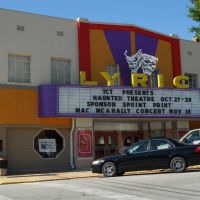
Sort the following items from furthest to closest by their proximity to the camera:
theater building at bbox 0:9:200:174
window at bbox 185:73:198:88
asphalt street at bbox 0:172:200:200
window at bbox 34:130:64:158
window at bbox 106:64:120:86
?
window at bbox 185:73:198:88 → window at bbox 106:64:120:86 → window at bbox 34:130:64:158 → theater building at bbox 0:9:200:174 → asphalt street at bbox 0:172:200:200

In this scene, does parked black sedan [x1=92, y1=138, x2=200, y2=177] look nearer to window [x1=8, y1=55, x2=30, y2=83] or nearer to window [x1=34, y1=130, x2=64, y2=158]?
window [x1=34, y1=130, x2=64, y2=158]

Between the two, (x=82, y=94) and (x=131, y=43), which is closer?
(x=82, y=94)

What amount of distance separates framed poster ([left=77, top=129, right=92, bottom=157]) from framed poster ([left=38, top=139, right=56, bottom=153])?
1451mm

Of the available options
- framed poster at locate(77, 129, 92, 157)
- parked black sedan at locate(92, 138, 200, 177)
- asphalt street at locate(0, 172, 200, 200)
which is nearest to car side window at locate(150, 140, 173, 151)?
parked black sedan at locate(92, 138, 200, 177)

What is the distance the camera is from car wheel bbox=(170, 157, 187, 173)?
19.5 meters

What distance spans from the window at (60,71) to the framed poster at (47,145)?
334cm

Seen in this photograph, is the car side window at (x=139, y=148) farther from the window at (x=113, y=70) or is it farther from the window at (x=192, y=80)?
the window at (x=192, y=80)

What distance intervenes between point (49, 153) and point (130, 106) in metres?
5.25

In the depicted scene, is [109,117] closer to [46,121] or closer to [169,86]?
[46,121]

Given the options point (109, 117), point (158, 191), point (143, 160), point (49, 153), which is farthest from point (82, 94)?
point (158, 191)

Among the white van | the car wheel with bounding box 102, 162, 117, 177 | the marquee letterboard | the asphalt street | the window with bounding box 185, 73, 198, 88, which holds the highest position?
the window with bounding box 185, 73, 198, 88

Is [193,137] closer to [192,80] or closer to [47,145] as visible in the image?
[47,145]

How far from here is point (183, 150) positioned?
19.6 m

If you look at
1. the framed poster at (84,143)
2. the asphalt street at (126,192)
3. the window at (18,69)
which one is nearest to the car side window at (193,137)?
the asphalt street at (126,192)
